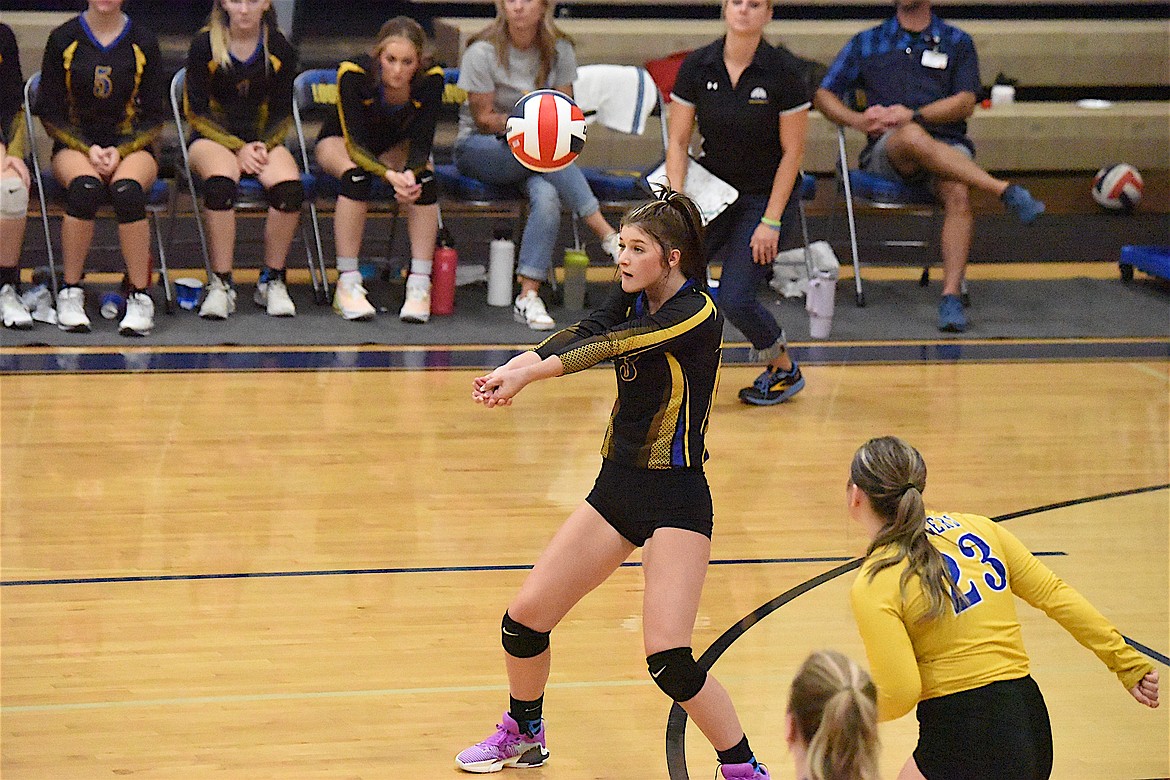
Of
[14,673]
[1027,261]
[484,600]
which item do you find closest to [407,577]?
[484,600]

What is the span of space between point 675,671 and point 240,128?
529 cm

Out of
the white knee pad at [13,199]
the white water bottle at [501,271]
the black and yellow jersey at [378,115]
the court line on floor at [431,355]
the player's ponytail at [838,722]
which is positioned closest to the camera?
the player's ponytail at [838,722]

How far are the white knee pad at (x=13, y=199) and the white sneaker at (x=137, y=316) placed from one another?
2.17 ft

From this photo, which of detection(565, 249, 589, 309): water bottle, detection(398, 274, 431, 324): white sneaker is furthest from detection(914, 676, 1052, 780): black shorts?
detection(565, 249, 589, 309): water bottle

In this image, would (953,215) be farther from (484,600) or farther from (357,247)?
(484,600)

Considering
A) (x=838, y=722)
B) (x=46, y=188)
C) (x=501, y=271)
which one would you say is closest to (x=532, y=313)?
(x=501, y=271)

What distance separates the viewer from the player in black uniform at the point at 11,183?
7.07 m

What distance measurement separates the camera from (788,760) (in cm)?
357

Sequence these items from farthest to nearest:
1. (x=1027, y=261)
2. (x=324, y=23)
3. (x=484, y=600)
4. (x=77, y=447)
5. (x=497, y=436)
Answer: (x=324, y=23) < (x=1027, y=261) < (x=497, y=436) < (x=77, y=447) < (x=484, y=600)

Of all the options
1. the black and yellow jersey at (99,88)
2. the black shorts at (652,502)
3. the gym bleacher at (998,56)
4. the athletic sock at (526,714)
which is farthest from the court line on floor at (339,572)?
the gym bleacher at (998,56)

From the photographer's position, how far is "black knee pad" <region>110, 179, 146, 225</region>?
7102mm

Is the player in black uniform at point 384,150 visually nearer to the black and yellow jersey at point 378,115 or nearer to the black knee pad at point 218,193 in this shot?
the black and yellow jersey at point 378,115

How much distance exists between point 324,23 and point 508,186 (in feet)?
11.6

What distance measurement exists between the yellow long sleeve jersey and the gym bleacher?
7.39 meters
